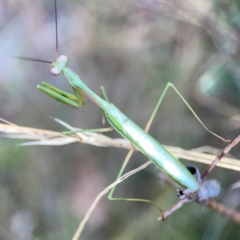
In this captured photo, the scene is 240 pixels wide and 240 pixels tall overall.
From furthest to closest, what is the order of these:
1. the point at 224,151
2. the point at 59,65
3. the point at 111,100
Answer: the point at 111,100 < the point at 59,65 < the point at 224,151

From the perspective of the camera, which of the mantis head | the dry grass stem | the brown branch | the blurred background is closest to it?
the brown branch

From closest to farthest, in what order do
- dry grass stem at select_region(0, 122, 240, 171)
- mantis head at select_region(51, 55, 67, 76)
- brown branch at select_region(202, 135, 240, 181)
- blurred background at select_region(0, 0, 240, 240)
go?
brown branch at select_region(202, 135, 240, 181)
dry grass stem at select_region(0, 122, 240, 171)
mantis head at select_region(51, 55, 67, 76)
blurred background at select_region(0, 0, 240, 240)

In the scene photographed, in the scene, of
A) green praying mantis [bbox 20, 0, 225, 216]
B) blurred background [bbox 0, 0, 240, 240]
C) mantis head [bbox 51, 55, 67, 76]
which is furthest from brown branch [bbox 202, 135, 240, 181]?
blurred background [bbox 0, 0, 240, 240]

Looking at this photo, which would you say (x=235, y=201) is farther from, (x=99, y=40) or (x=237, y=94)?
(x=99, y=40)

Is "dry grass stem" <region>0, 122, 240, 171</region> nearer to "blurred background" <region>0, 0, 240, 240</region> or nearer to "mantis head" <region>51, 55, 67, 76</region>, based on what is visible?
"mantis head" <region>51, 55, 67, 76</region>

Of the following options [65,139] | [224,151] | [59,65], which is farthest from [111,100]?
[224,151]

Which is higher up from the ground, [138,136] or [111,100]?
[111,100]

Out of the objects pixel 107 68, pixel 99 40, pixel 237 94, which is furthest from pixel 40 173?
pixel 237 94

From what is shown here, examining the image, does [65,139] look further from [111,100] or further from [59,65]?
[111,100]
